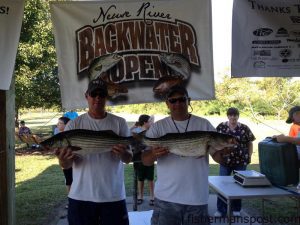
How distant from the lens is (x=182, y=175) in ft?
11.1

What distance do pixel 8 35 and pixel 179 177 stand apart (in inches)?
97.2

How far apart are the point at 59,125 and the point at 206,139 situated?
511 centimetres

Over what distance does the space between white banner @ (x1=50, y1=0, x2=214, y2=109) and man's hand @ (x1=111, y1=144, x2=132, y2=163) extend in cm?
122

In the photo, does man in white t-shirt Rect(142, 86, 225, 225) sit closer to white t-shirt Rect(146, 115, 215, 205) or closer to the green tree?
white t-shirt Rect(146, 115, 215, 205)

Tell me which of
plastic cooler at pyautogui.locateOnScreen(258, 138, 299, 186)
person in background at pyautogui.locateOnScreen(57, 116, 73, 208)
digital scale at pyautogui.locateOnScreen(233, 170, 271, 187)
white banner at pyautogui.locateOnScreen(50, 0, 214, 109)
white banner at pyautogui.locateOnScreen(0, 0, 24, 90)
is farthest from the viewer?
person in background at pyautogui.locateOnScreen(57, 116, 73, 208)

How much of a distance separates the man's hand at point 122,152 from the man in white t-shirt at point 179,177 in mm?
147

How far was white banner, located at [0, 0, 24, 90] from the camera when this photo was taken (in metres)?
4.04

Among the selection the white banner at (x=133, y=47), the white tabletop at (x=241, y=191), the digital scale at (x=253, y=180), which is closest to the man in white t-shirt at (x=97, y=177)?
the white banner at (x=133, y=47)

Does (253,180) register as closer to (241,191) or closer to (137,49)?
(241,191)

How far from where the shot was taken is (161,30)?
15.2ft

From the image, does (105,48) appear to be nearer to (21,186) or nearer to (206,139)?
(206,139)

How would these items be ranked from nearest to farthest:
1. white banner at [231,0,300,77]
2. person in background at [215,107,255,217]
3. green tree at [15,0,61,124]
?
white banner at [231,0,300,77]
person in background at [215,107,255,217]
green tree at [15,0,61,124]

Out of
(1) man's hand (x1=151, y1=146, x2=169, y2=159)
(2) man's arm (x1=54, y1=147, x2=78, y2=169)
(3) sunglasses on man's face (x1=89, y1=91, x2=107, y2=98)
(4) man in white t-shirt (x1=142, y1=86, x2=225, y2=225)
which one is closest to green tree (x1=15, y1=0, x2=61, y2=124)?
(3) sunglasses on man's face (x1=89, y1=91, x2=107, y2=98)

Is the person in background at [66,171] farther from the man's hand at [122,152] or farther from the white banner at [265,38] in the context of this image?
the man's hand at [122,152]
